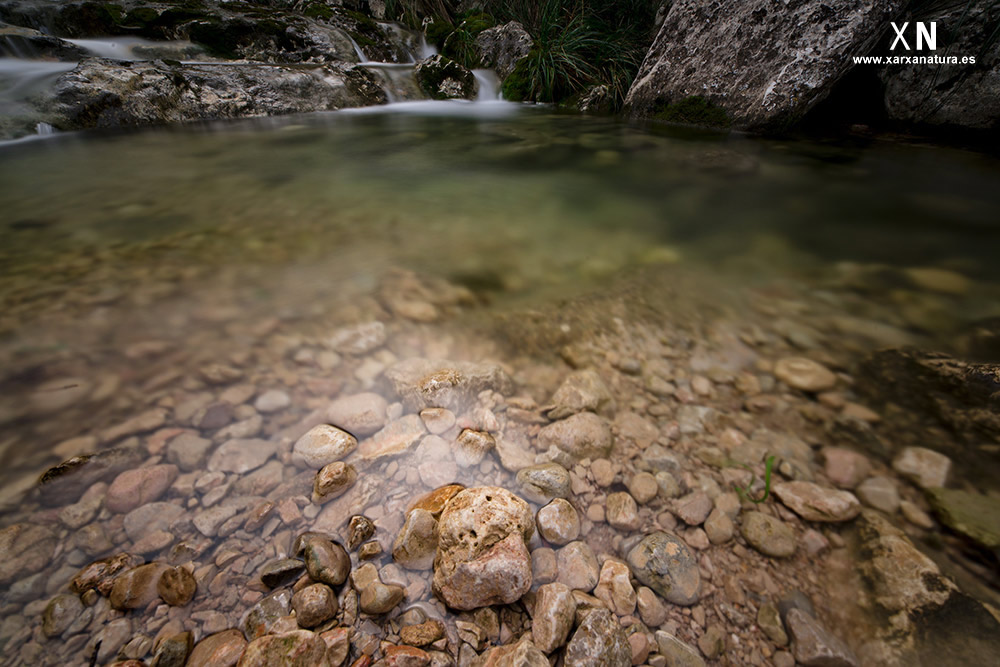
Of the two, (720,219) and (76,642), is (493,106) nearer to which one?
(720,219)

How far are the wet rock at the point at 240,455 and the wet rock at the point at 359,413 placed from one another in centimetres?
22

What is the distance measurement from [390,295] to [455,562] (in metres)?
1.42

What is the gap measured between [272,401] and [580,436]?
1146mm

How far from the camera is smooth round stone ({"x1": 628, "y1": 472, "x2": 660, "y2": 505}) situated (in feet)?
4.07

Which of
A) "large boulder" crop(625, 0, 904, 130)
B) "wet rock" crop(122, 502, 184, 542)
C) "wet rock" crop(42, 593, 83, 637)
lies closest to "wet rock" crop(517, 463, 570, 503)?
"wet rock" crop(122, 502, 184, 542)

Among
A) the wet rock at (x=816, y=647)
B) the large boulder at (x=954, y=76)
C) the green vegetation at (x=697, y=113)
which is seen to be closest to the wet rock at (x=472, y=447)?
the wet rock at (x=816, y=647)

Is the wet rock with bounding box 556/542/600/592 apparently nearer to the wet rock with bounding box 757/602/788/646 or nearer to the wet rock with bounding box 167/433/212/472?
the wet rock with bounding box 757/602/788/646

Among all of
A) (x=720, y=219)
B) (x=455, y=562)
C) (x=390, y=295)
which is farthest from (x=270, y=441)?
(x=720, y=219)

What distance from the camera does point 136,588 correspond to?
97 centimetres

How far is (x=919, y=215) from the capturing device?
3123 millimetres

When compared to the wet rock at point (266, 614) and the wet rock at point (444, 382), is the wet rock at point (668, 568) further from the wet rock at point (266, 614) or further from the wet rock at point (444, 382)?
the wet rock at point (266, 614)

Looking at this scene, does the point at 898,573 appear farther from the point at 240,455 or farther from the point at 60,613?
the point at 60,613

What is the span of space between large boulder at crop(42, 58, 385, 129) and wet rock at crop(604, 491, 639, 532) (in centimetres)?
851

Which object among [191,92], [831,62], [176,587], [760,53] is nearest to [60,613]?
[176,587]
